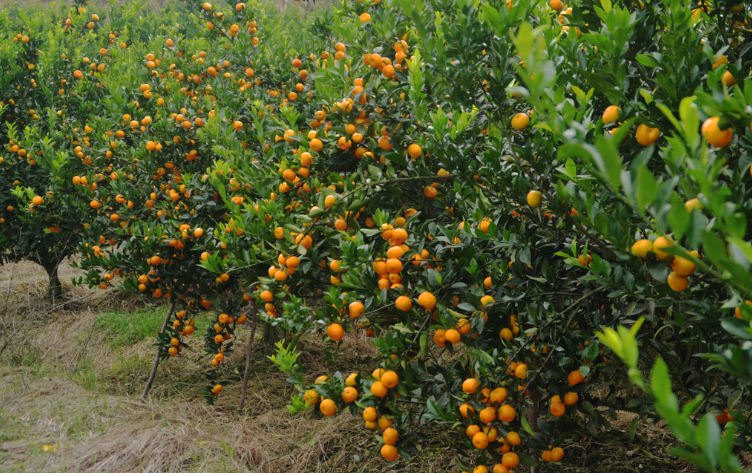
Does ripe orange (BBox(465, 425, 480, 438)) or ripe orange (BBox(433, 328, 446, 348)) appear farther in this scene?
ripe orange (BBox(433, 328, 446, 348))

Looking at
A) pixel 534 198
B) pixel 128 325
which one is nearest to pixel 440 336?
pixel 534 198

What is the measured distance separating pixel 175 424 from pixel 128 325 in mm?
2323

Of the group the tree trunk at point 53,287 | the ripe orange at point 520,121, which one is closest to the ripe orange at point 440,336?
the ripe orange at point 520,121

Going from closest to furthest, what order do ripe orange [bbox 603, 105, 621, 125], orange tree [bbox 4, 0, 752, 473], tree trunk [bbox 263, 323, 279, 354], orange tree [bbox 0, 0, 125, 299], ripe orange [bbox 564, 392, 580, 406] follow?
orange tree [bbox 4, 0, 752, 473] < ripe orange [bbox 603, 105, 621, 125] < ripe orange [bbox 564, 392, 580, 406] < orange tree [bbox 0, 0, 125, 299] < tree trunk [bbox 263, 323, 279, 354]

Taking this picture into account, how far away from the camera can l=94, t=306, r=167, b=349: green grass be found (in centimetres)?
520

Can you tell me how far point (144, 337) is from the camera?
208 inches

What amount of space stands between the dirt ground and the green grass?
0.10 ft

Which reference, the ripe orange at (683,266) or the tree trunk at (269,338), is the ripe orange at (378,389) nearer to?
the ripe orange at (683,266)

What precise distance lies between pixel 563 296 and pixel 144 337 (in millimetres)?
4754

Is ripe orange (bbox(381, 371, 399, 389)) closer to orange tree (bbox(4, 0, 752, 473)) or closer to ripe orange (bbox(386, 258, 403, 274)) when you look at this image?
orange tree (bbox(4, 0, 752, 473))

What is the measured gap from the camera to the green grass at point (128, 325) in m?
5.20

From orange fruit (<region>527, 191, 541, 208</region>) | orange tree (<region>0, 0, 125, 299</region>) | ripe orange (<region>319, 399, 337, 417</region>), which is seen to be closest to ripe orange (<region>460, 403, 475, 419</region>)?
ripe orange (<region>319, 399, 337, 417</region>)

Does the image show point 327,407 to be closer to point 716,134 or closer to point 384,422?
point 384,422

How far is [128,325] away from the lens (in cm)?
543
